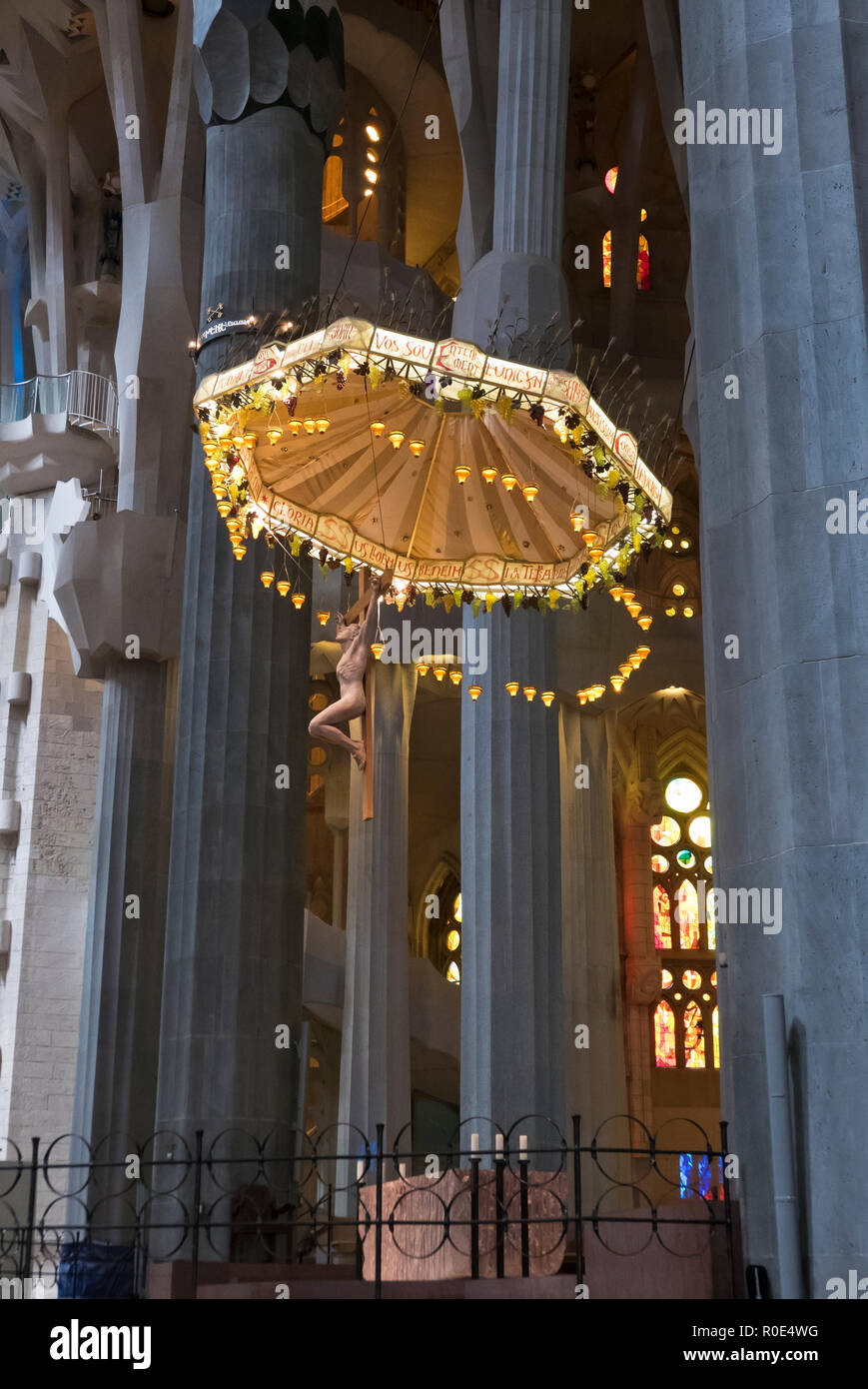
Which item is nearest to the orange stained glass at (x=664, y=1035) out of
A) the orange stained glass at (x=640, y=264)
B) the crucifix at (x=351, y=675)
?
the crucifix at (x=351, y=675)

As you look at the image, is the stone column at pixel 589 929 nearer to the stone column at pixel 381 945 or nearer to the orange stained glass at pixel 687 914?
the stone column at pixel 381 945

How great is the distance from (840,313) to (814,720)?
1.39 meters

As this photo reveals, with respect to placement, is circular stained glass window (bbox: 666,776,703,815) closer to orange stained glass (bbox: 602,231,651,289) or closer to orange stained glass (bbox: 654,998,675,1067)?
orange stained glass (bbox: 654,998,675,1067)

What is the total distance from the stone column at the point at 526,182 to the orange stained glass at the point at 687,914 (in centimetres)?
1348

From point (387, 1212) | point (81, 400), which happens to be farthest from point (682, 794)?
point (387, 1212)

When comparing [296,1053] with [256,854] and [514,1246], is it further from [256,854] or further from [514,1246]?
[514,1246]

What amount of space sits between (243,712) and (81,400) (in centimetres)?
1093

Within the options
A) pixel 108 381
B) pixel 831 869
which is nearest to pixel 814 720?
pixel 831 869

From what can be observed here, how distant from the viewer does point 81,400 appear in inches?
805

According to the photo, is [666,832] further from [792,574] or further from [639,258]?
[792,574]

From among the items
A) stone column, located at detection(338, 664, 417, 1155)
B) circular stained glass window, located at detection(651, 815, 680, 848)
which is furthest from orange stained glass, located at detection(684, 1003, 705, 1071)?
stone column, located at detection(338, 664, 417, 1155)

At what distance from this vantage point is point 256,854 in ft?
34.7

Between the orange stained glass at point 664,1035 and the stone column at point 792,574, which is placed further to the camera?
the orange stained glass at point 664,1035

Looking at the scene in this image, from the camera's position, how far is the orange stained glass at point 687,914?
2383cm
